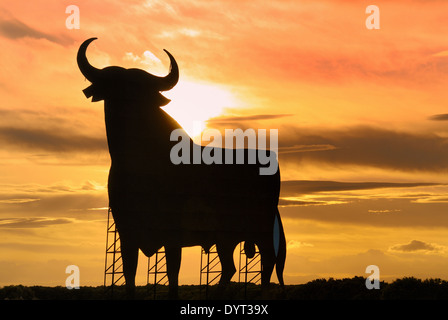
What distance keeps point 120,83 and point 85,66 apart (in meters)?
1.13

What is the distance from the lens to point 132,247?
19516 mm

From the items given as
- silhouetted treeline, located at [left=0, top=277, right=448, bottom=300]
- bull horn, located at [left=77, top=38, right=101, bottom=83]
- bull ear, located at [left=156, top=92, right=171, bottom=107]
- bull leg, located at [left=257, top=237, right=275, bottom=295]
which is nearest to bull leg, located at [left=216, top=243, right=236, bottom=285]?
silhouetted treeline, located at [left=0, top=277, right=448, bottom=300]

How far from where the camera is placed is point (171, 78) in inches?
805

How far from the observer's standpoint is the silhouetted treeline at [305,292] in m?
21.5

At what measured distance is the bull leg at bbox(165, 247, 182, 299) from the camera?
1988 cm

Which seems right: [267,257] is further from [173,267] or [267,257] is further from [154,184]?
[154,184]

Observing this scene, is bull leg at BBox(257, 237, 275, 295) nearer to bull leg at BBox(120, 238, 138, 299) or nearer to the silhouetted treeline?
the silhouetted treeline

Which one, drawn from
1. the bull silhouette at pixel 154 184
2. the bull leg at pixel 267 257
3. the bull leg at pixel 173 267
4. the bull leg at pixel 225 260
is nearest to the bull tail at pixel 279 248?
the bull leg at pixel 267 257

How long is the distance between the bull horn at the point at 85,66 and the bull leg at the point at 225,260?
6.43 m

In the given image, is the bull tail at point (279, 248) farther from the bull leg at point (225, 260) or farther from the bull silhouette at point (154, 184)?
the bull leg at point (225, 260)

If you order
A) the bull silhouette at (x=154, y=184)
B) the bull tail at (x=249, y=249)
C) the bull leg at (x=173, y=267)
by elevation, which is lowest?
the bull leg at (x=173, y=267)

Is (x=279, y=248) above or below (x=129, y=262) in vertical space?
above

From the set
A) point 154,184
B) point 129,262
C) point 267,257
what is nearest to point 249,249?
point 267,257
